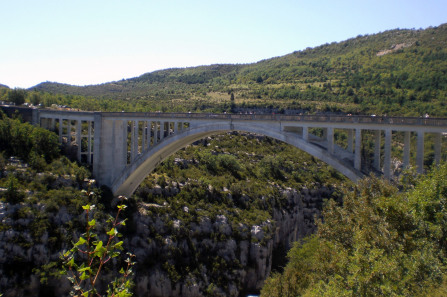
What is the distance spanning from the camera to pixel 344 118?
1766 centimetres

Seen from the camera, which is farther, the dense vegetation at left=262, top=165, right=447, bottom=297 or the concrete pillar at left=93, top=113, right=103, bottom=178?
the concrete pillar at left=93, top=113, right=103, bottom=178

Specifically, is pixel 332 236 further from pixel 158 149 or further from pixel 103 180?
pixel 103 180

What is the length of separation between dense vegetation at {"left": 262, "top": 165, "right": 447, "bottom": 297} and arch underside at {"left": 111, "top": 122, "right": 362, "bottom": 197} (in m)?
1.90

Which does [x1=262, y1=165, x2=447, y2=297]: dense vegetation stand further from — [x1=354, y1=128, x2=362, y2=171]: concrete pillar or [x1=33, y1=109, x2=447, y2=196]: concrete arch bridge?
[x1=33, y1=109, x2=447, y2=196]: concrete arch bridge

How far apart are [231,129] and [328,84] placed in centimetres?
4008

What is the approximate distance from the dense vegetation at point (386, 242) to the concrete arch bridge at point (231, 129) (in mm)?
1764

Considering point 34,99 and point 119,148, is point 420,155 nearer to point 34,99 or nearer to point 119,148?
point 119,148

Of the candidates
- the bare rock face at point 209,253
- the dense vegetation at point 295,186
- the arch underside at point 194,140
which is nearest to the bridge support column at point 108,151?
the arch underside at point 194,140

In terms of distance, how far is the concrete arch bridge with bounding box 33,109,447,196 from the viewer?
16.0 metres

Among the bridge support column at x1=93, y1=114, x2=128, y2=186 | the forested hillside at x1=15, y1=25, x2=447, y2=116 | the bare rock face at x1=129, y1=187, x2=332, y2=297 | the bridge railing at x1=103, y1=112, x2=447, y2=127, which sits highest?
the forested hillside at x1=15, y1=25, x2=447, y2=116

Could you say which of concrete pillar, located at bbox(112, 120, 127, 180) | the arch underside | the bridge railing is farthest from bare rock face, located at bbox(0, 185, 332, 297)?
the bridge railing

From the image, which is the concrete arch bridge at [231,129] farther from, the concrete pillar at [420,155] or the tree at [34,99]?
the tree at [34,99]

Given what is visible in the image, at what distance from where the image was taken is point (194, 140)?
28.5m

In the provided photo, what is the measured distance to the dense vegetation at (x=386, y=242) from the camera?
35.7 feet
